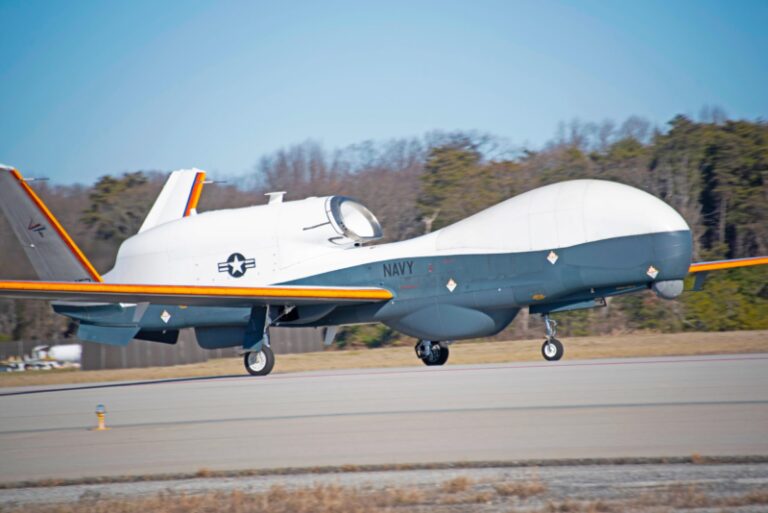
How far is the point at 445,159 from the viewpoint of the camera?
50.8m

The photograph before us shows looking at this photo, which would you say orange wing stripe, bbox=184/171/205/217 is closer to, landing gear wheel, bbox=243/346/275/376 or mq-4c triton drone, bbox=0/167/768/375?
mq-4c triton drone, bbox=0/167/768/375

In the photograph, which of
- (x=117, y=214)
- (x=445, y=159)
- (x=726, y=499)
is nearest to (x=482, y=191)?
(x=445, y=159)

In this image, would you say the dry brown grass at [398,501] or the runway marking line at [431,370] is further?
the runway marking line at [431,370]

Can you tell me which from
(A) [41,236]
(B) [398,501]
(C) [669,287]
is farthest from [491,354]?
(B) [398,501]

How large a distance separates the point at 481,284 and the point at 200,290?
5979 mm

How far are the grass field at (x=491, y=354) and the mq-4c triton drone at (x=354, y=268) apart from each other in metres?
1.63

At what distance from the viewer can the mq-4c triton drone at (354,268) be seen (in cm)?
1931

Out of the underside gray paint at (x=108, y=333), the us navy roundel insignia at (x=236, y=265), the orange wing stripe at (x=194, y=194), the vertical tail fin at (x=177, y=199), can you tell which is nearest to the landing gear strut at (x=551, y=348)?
the us navy roundel insignia at (x=236, y=265)

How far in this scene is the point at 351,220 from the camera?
22.5 metres

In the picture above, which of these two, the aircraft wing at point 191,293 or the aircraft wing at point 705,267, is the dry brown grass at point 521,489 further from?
the aircraft wing at point 705,267

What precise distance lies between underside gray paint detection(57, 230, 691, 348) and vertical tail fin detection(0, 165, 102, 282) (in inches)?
116

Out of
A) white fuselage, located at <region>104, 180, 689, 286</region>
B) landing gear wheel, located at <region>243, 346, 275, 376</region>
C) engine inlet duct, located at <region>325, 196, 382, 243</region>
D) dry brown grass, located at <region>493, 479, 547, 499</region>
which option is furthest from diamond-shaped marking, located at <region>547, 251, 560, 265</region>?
dry brown grass, located at <region>493, 479, 547, 499</region>

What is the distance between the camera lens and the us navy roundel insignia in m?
22.6

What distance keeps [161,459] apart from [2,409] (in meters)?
8.24
